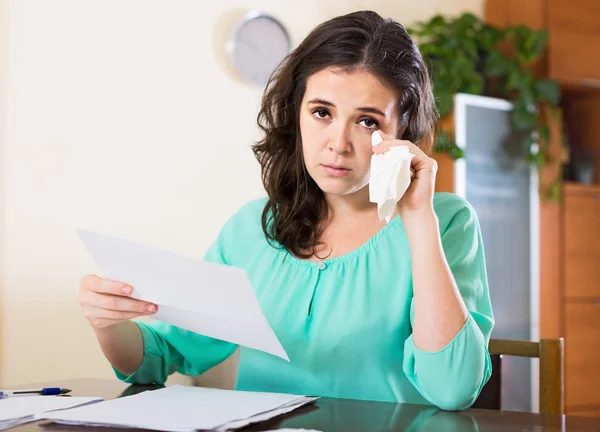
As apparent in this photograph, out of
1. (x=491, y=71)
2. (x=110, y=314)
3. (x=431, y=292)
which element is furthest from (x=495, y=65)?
(x=110, y=314)

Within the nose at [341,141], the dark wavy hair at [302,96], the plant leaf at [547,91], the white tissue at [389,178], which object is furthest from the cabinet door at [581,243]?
the white tissue at [389,178]

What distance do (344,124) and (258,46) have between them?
1809 millimetres

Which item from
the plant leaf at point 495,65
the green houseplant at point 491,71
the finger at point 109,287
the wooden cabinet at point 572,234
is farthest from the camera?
the wooden cabinet at point 572,234

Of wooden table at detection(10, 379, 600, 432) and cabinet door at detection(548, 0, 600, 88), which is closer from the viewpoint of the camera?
wooden table at detection(10, 379, 600, 432)

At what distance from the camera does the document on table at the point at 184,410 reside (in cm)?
95

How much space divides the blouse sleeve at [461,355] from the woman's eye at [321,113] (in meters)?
0.32

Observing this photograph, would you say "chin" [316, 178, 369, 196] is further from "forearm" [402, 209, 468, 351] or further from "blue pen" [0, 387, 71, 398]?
"blue pen" [0, 387, 71, 398]

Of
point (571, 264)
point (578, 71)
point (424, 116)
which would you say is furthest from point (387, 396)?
point (578, 71)

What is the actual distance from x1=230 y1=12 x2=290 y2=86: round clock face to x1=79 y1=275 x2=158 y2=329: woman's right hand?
6.42ft

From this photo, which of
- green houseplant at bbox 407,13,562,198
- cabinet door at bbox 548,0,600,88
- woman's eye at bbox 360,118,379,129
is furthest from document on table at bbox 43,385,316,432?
cabinet door at bbox 548,0,600,88

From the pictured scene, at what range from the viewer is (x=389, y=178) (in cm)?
119

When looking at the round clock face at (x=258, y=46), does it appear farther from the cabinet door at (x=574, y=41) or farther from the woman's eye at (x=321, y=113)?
the woman's eye at (x=321, y=113)

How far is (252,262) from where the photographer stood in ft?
5.23

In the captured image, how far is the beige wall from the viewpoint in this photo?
2.49m
